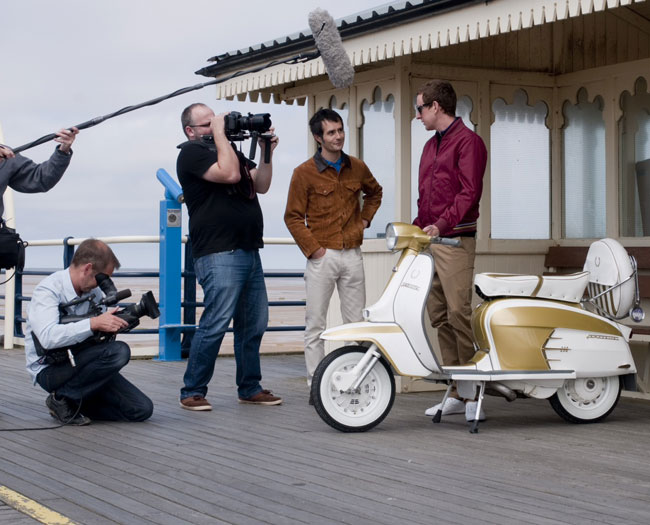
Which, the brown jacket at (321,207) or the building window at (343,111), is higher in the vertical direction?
the building window at (343,111)

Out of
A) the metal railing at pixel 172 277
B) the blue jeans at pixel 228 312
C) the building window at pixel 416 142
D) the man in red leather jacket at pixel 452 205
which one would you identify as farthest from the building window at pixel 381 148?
the metal railing at pixel 172 277

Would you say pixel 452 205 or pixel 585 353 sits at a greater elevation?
pixel 452 205

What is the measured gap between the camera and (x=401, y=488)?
14.5 feet

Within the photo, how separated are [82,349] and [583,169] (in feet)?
13.9

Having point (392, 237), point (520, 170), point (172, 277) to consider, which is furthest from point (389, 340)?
point (172, 277)

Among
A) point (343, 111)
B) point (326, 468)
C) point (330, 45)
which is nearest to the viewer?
point (326, 468)

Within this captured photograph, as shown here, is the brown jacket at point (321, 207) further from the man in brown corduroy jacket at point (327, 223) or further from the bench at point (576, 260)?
the bench at point (576, 260)

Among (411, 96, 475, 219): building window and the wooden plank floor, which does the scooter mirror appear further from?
(411, 96, 475, 219): building window

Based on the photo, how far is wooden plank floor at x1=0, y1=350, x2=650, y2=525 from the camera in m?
4.01

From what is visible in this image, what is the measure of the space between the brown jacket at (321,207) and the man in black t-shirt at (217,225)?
32 cm

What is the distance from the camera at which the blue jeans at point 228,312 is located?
6.74 meters

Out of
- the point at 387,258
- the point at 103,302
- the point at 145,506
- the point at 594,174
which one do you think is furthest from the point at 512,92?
the point at 145,506

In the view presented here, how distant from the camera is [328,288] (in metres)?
7.27

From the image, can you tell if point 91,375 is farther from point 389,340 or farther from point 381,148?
point 381,148
